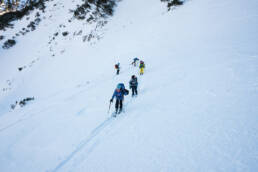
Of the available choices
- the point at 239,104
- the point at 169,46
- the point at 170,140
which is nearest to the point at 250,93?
the point at 239,104

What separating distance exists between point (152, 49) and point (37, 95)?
18.7 meters

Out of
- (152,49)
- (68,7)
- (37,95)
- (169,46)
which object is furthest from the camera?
(68,7)

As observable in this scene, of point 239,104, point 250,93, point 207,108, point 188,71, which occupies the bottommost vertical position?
point 207,108

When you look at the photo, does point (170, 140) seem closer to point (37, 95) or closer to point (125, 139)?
point (125, 139)

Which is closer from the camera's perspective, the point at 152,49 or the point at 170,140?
the point at 170,140

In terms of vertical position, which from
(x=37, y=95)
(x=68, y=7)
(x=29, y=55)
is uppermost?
(x=68, y=7)

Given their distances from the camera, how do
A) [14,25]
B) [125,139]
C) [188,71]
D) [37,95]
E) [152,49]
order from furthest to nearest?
[14,25]
[37,95]
[152,49]
[188,71]
[125,139]

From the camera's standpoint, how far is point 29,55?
3027cm

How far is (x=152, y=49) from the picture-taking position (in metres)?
16.2

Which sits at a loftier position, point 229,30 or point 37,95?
point 229,30

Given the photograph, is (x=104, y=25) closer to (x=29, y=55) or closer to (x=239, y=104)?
(x=29, y=55)

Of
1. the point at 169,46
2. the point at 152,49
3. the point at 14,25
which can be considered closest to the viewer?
the point at 169,46

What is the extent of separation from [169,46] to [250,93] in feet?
38.5

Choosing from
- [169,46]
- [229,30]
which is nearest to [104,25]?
[169,46]
